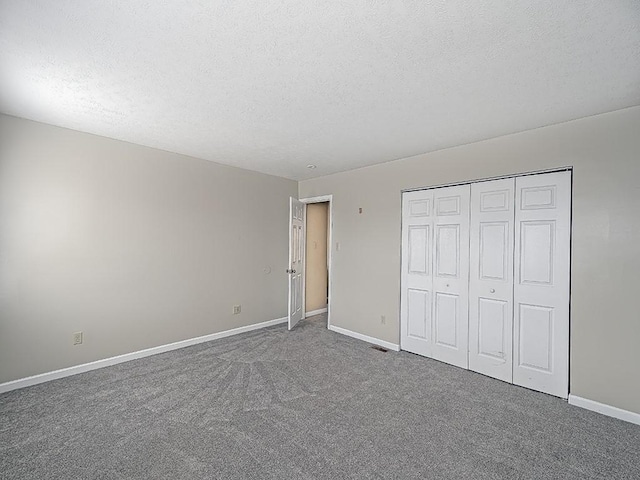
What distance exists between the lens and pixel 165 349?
3.74 metres

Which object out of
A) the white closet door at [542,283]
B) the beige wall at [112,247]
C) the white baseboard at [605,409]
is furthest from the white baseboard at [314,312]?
the white baseboard at [605,409]

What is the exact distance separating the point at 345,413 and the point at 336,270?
98.2 inches

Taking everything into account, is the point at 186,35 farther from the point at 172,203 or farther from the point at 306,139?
the point at 172,203

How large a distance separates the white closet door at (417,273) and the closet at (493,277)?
0.01m

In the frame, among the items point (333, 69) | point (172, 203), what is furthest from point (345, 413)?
point (172, 203)

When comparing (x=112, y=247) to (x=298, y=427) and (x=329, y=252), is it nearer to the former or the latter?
(x=298, y=427)

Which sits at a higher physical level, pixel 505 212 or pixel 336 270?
pixel 505 212

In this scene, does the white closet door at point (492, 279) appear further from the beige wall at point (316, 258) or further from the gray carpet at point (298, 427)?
the beige wall at point (316, 258)

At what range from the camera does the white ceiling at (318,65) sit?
58.1 inches

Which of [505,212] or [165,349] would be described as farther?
[165,349]

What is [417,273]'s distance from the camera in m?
3.84

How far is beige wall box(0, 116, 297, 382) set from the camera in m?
2.81

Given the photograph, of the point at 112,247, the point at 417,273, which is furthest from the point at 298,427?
the point at 112,247

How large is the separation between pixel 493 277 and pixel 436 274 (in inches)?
24.7
